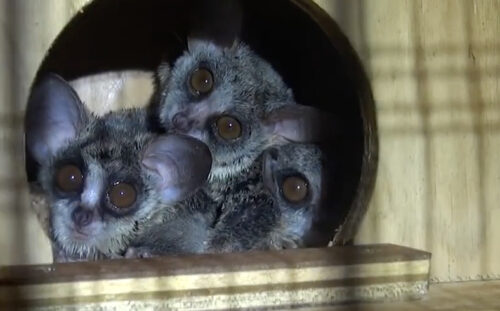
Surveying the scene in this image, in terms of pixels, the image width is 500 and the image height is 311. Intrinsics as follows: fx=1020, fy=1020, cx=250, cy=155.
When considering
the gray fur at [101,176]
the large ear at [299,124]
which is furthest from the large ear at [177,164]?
the large ear at [299,124]

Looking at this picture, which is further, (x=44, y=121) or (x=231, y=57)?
(x=231, y=57)

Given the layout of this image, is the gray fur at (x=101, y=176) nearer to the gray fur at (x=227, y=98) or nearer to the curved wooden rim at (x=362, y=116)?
the gray fur at (x=227, y=98)

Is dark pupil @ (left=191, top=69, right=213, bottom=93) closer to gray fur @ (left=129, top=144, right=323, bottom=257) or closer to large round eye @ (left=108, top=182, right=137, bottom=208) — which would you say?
gray fur @ (left=129, top=144, right=323, bottom=257)

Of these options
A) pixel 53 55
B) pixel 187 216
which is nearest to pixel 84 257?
pixel 187 216

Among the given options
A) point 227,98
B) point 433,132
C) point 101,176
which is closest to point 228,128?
point 227,98

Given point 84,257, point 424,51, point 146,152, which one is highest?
point 424,51

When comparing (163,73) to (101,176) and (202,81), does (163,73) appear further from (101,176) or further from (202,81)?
(101,176)

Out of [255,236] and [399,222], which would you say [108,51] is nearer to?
[255,236]
